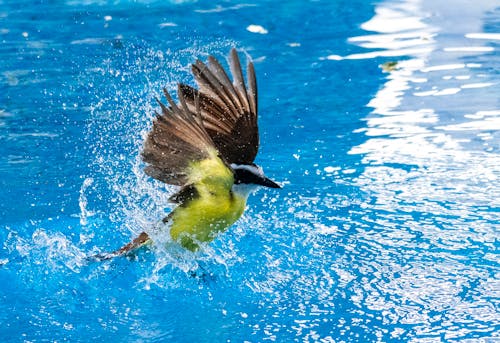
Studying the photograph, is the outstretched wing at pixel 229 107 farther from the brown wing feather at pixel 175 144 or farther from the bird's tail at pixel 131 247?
the bird's tail at pixel 131 247

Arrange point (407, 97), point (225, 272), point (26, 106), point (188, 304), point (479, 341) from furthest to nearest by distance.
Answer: point (407, 97) → point (26, 106) → point (225, 272) → point (188, 304) → point (479, 341)

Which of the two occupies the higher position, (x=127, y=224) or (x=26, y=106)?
(x=26, y=106)

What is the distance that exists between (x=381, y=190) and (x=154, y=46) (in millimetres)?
3456

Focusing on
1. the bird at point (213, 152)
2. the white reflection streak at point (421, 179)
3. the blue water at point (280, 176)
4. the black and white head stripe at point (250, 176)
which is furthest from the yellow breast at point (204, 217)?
the white reflection streak at point (421, 179)

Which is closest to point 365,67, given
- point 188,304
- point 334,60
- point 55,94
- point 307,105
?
point 334,60

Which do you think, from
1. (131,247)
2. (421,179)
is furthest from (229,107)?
(421,179)

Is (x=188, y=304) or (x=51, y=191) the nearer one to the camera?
(x=188, y=304)

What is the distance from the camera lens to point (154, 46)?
845cm

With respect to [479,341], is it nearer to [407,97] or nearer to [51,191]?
[51,191]

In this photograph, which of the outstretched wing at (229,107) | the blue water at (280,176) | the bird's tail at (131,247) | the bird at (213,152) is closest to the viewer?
the bird at (213,152)

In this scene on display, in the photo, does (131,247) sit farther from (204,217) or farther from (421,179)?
(421,179)

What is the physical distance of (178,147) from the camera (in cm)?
405

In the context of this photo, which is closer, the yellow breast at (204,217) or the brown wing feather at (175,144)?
the brown wing feather at (175,144)

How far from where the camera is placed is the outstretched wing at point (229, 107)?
4.15 metres
